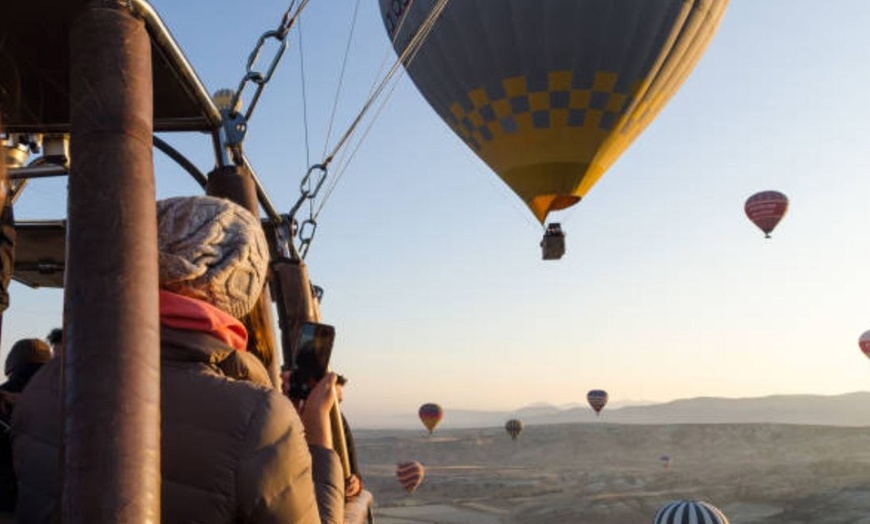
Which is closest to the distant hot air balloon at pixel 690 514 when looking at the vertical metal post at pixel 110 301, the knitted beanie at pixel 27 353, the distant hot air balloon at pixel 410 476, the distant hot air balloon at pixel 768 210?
the distant hot air balloon at pixel 768 210

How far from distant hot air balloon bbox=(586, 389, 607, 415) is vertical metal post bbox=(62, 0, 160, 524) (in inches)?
1729

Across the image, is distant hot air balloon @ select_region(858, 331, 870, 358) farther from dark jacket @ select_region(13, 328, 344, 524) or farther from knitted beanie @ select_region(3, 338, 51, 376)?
dark jacket @ select_region(13, 328, 344, 524)

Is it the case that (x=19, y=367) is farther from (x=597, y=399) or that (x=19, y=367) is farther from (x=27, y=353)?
(x=597, y=399)

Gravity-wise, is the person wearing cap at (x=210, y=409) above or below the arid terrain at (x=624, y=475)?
above

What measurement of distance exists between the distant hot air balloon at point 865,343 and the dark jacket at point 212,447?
124 feet

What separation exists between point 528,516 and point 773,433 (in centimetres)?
3983

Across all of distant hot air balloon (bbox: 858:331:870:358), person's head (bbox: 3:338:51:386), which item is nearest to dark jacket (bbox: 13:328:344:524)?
person's head (bbox: 3:338:51:386)

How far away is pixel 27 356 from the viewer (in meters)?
2.49

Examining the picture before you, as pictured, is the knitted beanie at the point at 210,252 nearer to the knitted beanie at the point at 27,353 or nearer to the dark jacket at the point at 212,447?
the dark jacket at the point at 212,447

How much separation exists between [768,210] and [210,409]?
93.3 ft

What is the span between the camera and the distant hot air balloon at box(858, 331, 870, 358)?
1369 inches

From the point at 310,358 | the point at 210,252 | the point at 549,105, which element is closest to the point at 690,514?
the point at 549,105

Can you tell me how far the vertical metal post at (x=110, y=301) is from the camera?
1.16 meters

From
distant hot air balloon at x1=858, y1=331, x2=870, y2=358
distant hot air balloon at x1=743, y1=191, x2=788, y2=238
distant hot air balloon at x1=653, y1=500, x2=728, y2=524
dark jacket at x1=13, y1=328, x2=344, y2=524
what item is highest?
distant hot air balloon at x1=743, y1=191, x2=788, y2=238
